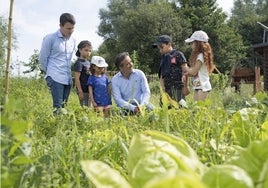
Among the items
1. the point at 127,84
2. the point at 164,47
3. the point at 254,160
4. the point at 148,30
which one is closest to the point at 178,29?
the point at 148,30

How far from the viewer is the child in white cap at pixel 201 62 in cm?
526

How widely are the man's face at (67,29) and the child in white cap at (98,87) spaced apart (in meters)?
0.56

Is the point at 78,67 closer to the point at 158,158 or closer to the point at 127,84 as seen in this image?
the point at 127,84

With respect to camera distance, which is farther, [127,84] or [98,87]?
[98,87]

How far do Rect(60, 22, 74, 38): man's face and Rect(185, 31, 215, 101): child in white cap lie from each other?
1367 millimetres

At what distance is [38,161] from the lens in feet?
3.91

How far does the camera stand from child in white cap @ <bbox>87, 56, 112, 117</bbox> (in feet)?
19.3

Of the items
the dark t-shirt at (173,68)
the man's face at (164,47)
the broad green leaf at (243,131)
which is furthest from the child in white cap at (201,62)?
the broad green leaf at (243,131)

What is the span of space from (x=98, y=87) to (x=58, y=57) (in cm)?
65

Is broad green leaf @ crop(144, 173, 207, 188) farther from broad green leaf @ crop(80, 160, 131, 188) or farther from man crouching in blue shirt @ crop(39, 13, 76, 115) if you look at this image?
man crouching in blue shirt @ crop(39, 13, 76, 115)

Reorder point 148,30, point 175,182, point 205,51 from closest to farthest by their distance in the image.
Result: point 175,182 < point 205,51 < point 148,30

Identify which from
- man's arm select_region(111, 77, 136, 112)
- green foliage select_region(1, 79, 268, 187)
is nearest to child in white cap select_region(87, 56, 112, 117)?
man's arm select_region(111, 77, 136, 112)

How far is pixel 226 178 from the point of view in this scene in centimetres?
67

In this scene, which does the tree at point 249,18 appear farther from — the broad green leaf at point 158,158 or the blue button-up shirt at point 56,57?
the broad green leaf at point 158,158
